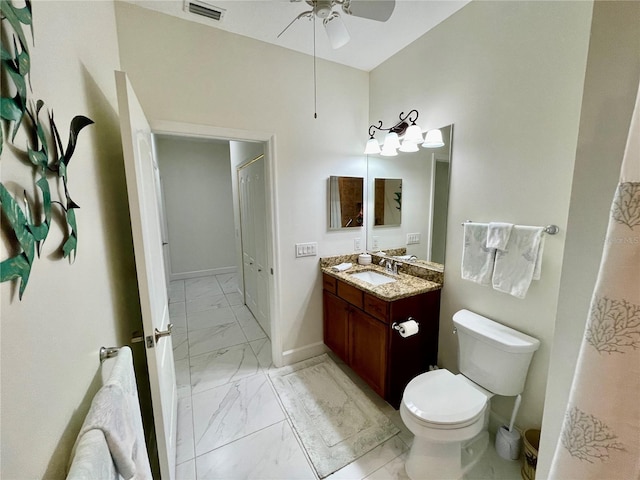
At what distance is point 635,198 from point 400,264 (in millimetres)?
1804

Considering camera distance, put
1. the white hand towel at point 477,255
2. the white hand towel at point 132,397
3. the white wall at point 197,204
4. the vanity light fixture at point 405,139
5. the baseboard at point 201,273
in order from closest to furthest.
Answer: the white hand towel at point 132,397 < the white hand towel at point 477,255 < the vanity light fixture at point 405,139 < the white wall at point 197,204 < the baseboard at point 201,273

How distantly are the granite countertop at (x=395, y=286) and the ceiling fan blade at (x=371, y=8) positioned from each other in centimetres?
157

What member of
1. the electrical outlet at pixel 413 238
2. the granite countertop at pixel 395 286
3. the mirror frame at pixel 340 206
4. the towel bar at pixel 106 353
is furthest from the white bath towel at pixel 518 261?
the towel bar at pixel 106 353

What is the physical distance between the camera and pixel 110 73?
1322 mm

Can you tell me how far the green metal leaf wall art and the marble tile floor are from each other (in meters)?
1.51

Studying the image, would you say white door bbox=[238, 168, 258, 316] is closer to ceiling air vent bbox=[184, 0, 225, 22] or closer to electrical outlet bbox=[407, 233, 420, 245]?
ceiling air vent bbox=[184, 0, 225, 22]

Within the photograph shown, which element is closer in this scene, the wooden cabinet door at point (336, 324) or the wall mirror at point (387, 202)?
the wooden cabinet door at point (336, 324)

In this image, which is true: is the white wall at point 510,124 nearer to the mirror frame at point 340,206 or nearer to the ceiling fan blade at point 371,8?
the ceiling fan blade at point 371,8

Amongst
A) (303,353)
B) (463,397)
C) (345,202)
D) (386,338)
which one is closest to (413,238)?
(345,202)

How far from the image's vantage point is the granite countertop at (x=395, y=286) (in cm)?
171

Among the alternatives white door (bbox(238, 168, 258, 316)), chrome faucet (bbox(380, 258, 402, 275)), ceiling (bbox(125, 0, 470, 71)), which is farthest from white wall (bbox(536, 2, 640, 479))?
white door (bbox(238, 168, 258, 316))

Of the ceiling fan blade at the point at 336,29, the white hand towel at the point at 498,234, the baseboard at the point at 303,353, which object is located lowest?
the baseboard at the point at 303,353

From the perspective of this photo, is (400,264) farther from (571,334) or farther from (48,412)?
(48,412)

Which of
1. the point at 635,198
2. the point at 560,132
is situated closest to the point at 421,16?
the point at 560,132
